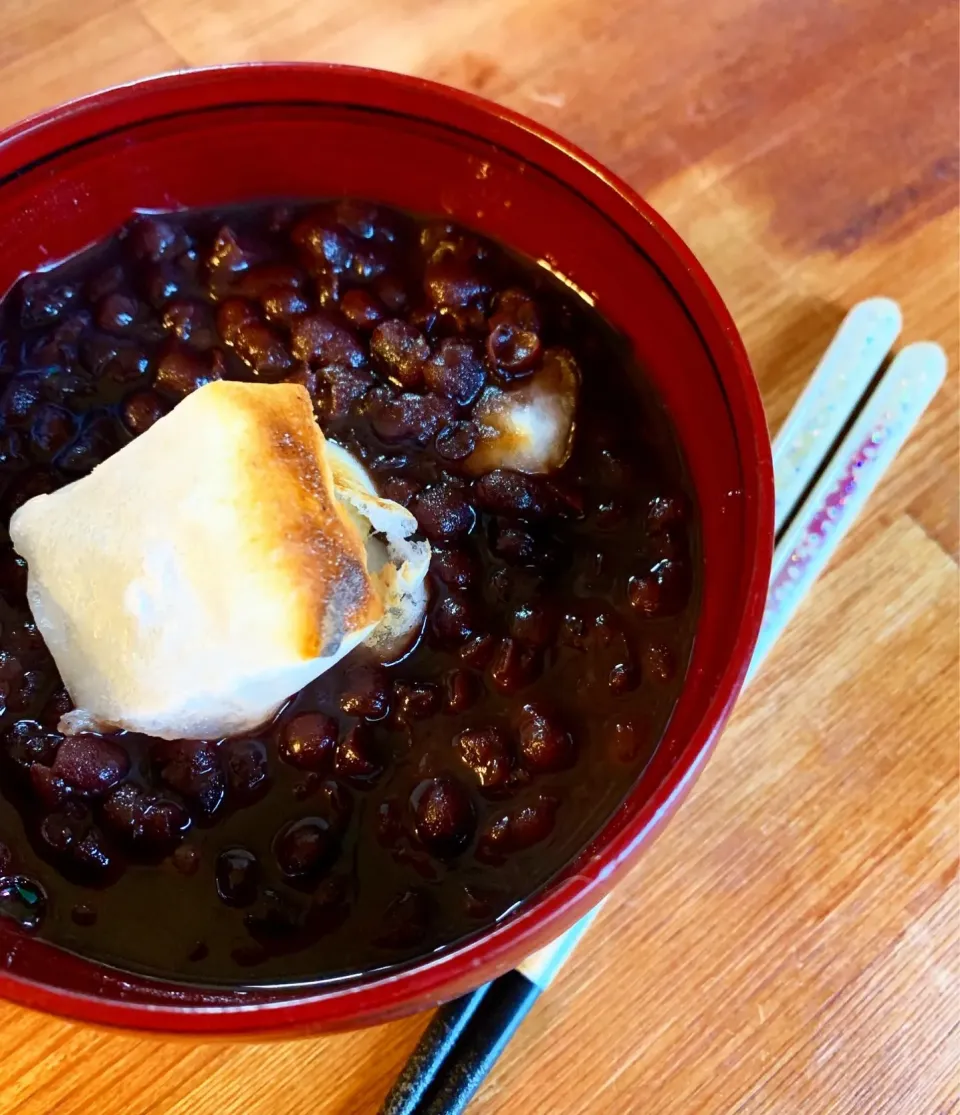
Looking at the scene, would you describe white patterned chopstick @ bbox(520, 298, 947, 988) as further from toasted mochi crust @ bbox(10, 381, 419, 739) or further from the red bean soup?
toasted mochi crust @ bbox(10, 381, 419, 739)

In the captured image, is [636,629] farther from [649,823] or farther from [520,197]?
[520,197]

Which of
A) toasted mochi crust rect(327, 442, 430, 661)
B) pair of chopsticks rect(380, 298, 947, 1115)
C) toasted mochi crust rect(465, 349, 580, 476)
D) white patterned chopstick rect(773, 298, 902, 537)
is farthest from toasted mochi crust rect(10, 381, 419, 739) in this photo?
white patterned chopstick rect(773, 298, 902, 537)

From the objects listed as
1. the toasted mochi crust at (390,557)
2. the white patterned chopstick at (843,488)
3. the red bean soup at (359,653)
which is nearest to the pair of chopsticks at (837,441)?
the white patterned chopstick at (843,488)

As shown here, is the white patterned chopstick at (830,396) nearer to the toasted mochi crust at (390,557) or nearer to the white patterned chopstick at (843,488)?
the white patterned chopstick at (843,488)

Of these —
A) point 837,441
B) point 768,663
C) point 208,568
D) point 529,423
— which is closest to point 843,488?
point 837,441

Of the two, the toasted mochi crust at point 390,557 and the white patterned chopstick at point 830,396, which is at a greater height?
the toasted mochi crust at point 390,557

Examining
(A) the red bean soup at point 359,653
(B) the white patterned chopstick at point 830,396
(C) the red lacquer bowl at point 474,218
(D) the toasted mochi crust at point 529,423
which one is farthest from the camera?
(B) the white patterned chopstick at point 830,396

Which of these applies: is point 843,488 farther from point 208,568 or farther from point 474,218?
point 208,568
